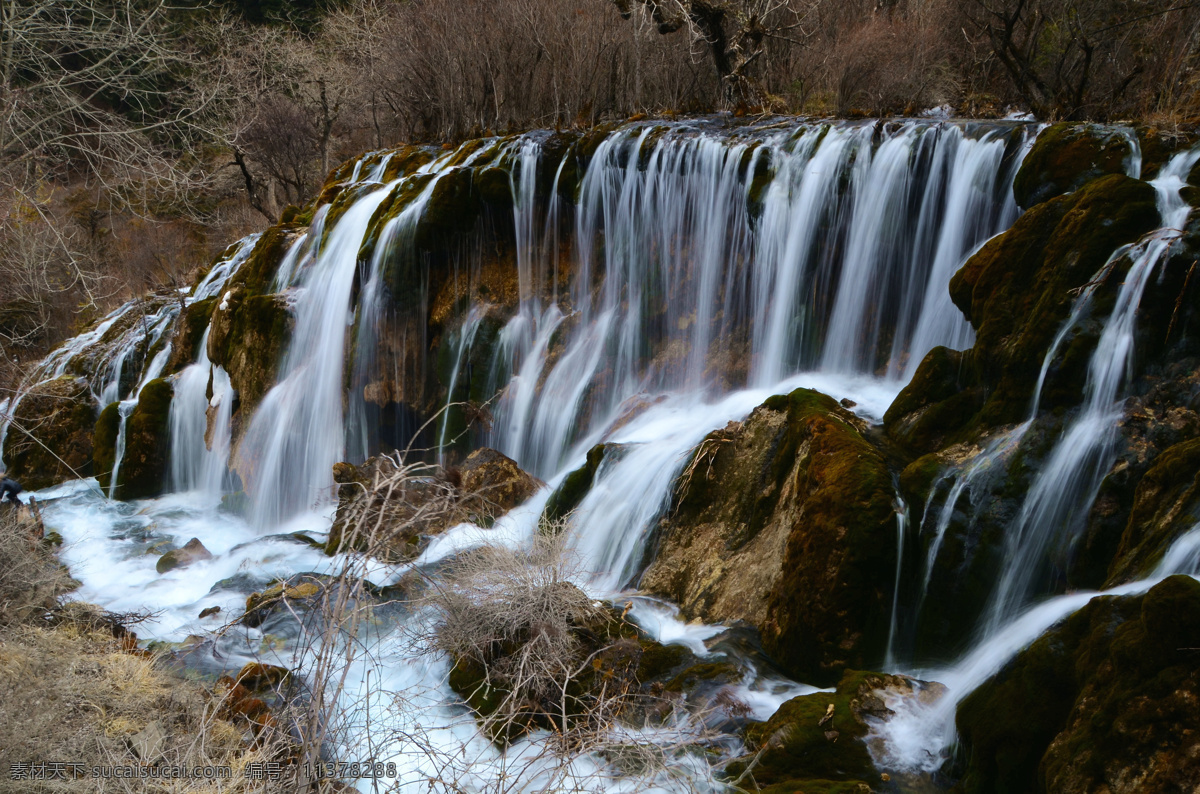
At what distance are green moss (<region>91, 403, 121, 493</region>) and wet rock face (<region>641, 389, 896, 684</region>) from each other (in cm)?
891

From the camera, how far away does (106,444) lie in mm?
11773

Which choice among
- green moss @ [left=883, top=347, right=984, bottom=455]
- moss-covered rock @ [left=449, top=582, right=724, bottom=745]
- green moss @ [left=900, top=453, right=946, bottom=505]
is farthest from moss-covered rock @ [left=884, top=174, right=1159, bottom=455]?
moss-covered rock @ [left=449, top=582, right=724, bottom=745]

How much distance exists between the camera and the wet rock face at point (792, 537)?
4648 mm

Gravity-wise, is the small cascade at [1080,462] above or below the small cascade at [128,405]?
above

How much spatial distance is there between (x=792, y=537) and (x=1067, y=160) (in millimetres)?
3764

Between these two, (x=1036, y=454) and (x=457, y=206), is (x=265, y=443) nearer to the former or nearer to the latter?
(x=457, y=206)

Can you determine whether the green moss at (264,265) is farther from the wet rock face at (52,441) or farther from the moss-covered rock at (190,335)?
the wet rock face at (52,441)

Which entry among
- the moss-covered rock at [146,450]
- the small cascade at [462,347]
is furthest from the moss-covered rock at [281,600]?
the moss-covered rock at [146,450]

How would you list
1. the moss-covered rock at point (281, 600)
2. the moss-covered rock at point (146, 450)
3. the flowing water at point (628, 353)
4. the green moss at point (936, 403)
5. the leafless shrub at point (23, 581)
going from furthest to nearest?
the moss-covered rock at point (146, 450)
the moss-covered rock at point (281, 600)
the leafless shrub at point (23, 581)
the green moss at point (936, 403)
the flowing water at point (628, 353)

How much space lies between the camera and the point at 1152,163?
235 inches

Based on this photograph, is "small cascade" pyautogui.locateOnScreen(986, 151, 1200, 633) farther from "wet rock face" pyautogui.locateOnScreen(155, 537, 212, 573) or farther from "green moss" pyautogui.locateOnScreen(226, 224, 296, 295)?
Result: "green moss" pyautogui.locateOnScreen(226, 224, 296, 295)

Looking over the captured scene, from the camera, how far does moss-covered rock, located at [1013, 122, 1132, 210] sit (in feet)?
20.2

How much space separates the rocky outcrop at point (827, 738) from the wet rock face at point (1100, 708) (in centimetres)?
40

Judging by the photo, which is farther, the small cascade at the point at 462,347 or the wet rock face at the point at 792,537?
the small cascade at the point at 462,347
